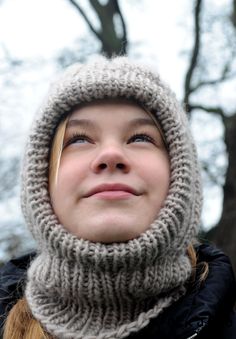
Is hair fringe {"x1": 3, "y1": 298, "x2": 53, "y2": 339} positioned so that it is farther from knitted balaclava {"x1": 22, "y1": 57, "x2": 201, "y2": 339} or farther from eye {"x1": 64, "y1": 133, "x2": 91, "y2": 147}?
eye {"x1": 64, "y1": 133, "x2": 91, "y2": 147}

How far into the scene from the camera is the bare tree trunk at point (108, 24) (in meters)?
6.92

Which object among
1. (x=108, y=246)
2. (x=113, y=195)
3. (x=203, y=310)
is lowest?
(x=203, y=310)

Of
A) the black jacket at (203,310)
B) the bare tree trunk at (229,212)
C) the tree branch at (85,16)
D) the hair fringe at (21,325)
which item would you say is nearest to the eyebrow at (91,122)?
the black jacket at (203,310)

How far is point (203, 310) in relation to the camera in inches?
60.8

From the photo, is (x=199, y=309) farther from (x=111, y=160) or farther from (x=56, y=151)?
(x=56, y=151)

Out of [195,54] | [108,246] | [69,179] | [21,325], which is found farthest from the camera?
[195,54]

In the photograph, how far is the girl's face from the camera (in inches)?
59.6

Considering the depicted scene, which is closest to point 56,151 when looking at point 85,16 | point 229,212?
point 229,212

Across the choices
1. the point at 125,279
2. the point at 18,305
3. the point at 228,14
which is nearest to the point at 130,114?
the point at 125,279

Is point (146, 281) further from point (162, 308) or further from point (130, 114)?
point (130, 114)

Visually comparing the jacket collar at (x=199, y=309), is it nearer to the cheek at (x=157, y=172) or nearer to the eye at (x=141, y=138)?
the cheek at (x=157, y=172)

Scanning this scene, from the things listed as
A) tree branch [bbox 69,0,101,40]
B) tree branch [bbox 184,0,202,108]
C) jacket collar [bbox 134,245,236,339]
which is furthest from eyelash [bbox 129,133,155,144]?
tree branch [bbox 69,0,101,40]

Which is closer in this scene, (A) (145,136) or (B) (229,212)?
(A) (145,136)

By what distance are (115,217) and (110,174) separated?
13 cm
